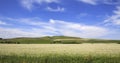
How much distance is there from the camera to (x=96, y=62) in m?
17.5

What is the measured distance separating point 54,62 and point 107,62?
4.48 m

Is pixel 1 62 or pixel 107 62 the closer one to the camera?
pixel 1 62

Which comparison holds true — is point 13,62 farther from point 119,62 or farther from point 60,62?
point 119,62

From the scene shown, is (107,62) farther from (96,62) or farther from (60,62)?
(60,62)

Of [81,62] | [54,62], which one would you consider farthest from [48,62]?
[81,62]

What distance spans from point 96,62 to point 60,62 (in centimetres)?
312

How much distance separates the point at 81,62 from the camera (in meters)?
17.2

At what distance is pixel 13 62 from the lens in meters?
16.5

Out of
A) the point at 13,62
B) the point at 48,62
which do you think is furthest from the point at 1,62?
the point at 48,62

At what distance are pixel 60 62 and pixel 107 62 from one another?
13.3ft

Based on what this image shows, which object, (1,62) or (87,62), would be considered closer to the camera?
(1,62)

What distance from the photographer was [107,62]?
693 inches

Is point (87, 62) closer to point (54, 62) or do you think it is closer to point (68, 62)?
point (68, 62)

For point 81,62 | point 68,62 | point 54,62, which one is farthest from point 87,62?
point 54,62
